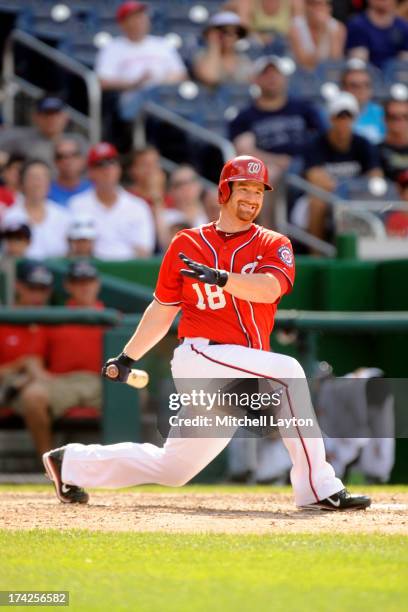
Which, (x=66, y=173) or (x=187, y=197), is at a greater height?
(x=66, y=173)

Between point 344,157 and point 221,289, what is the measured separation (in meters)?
7.06

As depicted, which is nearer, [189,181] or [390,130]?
[189,181]

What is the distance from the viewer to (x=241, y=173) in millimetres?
6156

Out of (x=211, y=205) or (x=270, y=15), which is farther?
(x=270, y=15)

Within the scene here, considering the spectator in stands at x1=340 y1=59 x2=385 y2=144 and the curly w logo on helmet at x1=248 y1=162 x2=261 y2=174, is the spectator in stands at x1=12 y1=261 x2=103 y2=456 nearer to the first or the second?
the curly w logo on helmet at x1=248 y1=162 x2=261 y2=174

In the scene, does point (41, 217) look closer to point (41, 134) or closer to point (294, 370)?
point (41, 134)

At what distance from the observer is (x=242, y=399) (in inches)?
245

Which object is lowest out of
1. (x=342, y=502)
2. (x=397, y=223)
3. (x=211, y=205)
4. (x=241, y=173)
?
(x=342, y=502)

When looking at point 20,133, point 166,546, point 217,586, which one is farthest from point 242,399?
point 20,133

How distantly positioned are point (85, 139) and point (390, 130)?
3009 mm

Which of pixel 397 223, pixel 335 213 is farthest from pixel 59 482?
pixel 397 223

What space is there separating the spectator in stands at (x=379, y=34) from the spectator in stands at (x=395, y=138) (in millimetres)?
1908

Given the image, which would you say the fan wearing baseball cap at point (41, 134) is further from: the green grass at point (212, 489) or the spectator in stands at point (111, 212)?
the green grass at point (212, 489)

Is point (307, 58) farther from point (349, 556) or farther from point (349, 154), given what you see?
point (349, 556)
